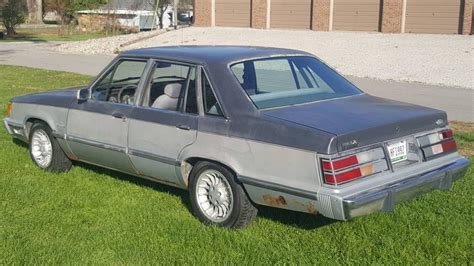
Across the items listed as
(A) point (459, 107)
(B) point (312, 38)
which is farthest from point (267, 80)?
(B) point (312, 38)

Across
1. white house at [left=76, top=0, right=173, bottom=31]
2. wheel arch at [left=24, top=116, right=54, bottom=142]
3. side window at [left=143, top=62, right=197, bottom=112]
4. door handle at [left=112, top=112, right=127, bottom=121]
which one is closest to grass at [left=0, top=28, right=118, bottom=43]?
white house at [left=76, top=0, right=173, bottom=31]

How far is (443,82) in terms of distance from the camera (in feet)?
62.7

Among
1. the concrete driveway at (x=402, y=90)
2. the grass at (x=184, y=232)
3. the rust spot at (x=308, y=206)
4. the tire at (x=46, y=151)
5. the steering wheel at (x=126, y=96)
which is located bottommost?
the concrete driveway at (x=402, y=90)

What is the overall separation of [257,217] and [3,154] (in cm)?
392

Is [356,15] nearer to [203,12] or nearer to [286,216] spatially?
[203,12]

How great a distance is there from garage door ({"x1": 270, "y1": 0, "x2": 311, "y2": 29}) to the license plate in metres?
35.8

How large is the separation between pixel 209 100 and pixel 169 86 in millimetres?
752

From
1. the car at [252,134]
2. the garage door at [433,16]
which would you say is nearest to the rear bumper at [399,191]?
the car at [252,134]

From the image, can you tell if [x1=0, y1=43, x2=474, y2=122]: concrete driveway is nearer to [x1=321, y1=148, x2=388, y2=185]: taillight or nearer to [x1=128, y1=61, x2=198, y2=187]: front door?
[x1=128, y1=61, x2=198, y2=187]: front door

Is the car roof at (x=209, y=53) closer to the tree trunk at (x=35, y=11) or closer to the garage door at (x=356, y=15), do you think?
the garage door at (x=356, y=15)

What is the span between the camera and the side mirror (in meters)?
6.27

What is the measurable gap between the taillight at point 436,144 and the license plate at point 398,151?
208 mm

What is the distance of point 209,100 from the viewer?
5.23 metres

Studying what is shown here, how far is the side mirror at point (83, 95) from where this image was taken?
6.27 metres
